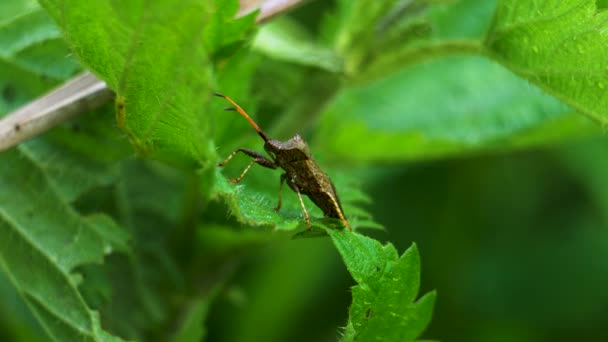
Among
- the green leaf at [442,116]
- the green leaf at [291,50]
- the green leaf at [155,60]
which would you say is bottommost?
the green leaf at [442,116]

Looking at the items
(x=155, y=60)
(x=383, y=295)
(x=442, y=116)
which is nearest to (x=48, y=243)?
(x=155, y=60)

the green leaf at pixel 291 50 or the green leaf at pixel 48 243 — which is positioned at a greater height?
the green leaf at pixel 291 50

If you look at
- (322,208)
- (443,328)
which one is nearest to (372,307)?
(322,208)

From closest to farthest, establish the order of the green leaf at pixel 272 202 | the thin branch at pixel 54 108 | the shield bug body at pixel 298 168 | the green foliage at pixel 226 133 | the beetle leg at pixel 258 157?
the green foliage at pixel 226 133, the green leaf at pixel 272 202, the thin branch at pixel 54 108, the shield bug body at pixel 298 168, the beetle leg at pixel 258 157

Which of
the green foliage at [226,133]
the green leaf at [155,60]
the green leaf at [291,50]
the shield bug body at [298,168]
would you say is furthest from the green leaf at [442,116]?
the green leaf at [155,60]

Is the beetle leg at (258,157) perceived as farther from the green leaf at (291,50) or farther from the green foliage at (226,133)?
the green leaf at (291,50)

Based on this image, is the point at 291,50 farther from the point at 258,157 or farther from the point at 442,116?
the point at 442,116
